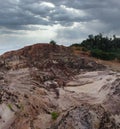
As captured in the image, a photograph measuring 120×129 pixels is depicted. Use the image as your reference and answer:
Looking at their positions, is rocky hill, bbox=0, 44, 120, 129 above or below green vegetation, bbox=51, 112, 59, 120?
above

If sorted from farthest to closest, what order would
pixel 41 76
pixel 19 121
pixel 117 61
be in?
pixel 117 61 → pixel 41 76 → pixel 19 121

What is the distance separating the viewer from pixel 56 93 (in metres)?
21.8

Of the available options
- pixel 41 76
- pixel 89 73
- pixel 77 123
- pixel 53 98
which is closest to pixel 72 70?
pixel 89 73

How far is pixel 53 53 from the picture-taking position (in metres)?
29.5

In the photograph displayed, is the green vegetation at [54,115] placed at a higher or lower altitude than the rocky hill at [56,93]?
lower

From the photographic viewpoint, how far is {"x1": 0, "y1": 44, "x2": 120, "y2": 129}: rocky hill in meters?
17.0

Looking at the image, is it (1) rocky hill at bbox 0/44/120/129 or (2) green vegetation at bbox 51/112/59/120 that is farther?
(2) green vegetation at bbox 51/112/59/120

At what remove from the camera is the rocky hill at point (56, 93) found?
1703cm

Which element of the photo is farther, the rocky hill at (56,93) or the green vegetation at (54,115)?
the green vegetation at (54,115)

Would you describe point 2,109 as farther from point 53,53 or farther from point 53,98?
point 53,53

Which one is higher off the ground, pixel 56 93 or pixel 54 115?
pixel 56 93

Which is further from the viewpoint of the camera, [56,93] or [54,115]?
[56,93]

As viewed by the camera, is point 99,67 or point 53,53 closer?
point 99,67

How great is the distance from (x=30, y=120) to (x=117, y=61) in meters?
20.4
